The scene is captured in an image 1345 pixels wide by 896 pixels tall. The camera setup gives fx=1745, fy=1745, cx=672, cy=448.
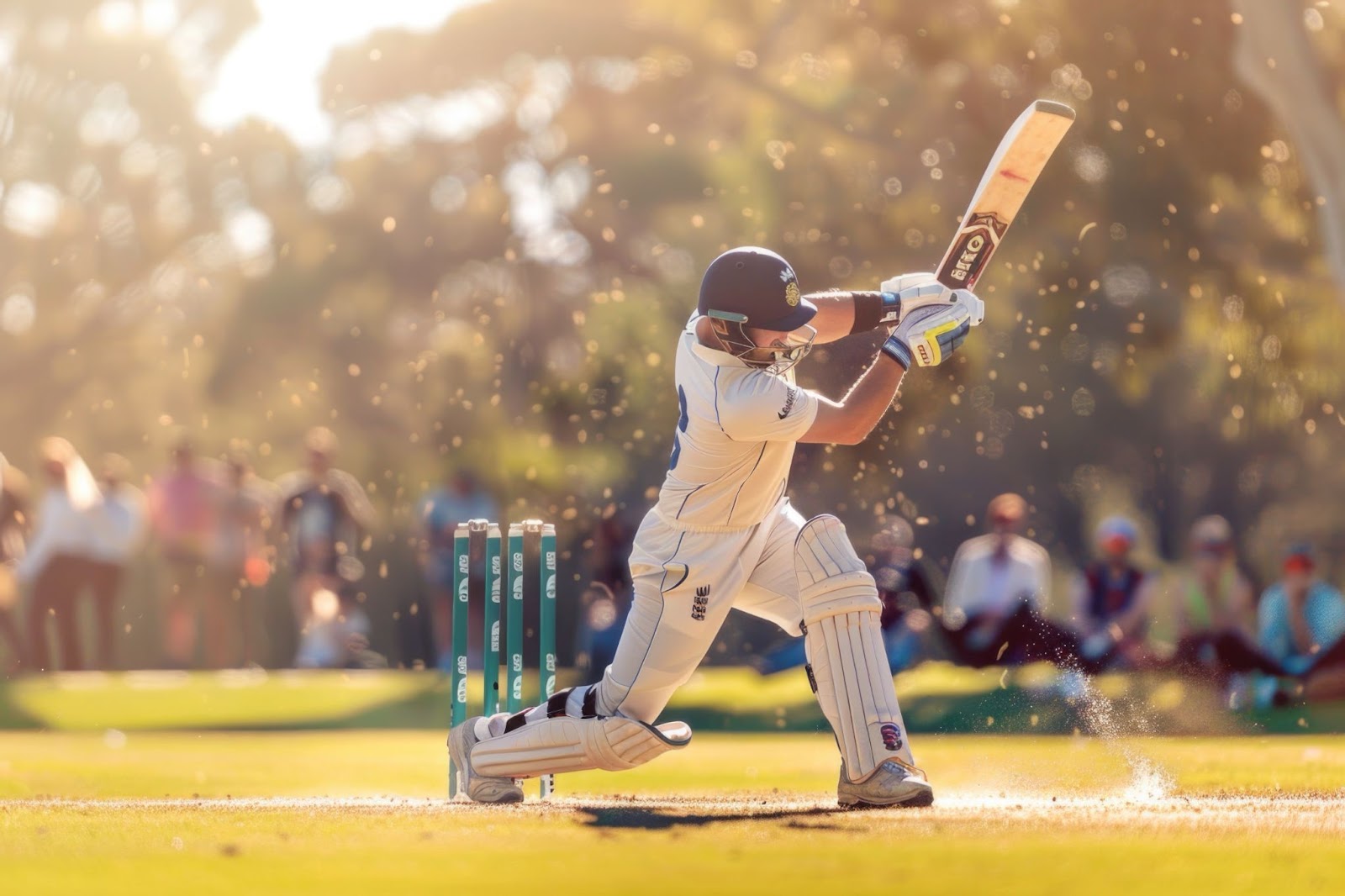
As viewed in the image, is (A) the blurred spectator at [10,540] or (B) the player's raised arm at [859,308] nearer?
(B) the player's raised arm at [859,308]

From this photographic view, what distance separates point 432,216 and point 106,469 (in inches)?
522

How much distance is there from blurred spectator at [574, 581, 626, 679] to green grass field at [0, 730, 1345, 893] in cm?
379

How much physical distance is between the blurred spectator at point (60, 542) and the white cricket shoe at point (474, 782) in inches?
280

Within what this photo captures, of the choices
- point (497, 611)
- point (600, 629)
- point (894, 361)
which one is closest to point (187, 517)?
point (600, 629)

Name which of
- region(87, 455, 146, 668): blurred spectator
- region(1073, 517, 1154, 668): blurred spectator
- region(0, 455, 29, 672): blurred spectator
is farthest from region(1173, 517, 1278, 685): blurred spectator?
region(0, 455, 29, 672): blurred spectator

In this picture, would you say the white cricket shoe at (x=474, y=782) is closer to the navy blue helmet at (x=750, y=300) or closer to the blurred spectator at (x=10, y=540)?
the navy blue helmet at (x=750, y=300)

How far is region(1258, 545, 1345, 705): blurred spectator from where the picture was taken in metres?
10.6

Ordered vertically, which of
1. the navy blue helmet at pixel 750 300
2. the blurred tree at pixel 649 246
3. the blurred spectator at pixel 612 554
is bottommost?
the blurred spectator at pixel 612 554

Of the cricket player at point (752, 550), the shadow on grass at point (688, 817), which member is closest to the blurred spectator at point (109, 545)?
the cricket player at point (752, 550)

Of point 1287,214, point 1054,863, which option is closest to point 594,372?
point 1287,214

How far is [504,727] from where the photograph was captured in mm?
6020

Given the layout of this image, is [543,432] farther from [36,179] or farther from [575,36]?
[36,179]

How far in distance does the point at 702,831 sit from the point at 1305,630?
273 inches

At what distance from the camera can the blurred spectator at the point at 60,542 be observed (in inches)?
488
